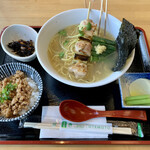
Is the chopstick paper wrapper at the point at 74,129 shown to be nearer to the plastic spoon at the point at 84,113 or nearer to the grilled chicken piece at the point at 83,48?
the plastic spoon at the point at 84,113

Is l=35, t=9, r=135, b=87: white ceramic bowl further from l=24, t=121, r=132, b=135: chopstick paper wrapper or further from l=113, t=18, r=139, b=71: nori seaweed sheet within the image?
l=24, t=121, r=132, b=135: chopstick paper wrapper

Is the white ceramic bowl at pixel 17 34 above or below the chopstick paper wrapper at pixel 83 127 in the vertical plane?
above

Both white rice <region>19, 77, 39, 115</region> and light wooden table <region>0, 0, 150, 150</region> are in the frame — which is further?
light wooden table <region>0, 0, 150, 150</region>

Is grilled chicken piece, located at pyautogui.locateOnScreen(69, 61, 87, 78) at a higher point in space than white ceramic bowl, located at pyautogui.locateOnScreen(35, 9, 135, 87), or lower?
lower

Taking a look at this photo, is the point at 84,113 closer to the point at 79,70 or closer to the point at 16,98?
the point at 79,70

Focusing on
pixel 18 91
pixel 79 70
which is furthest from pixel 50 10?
pixel 18 91

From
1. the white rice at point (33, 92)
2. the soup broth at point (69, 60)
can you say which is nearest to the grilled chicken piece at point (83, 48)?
the soup broth at point (69, 60)

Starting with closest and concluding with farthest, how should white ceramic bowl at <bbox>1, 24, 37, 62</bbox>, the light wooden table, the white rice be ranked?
the white rice < white ceramic bowl at <bbox>1, 24, 37, 62</bbox> < the light wooden table

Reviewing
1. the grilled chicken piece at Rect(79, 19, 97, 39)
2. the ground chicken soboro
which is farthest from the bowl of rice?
the grilled chicken piece at Rect(79, 19, 97, 39)
